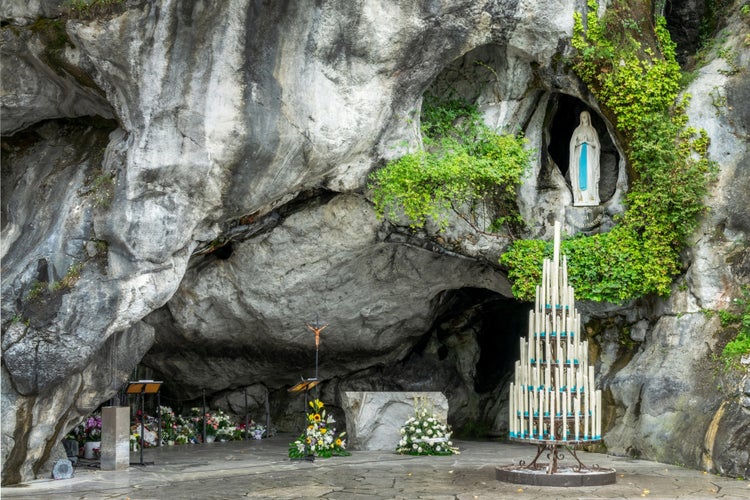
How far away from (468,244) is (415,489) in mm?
5188

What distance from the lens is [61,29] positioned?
11.6 metres

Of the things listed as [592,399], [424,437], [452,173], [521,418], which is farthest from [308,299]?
[592,399]

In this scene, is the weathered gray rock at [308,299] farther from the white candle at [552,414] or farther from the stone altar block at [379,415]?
the white candle at [552,414]

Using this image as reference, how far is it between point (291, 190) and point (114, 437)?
4170 millimetres

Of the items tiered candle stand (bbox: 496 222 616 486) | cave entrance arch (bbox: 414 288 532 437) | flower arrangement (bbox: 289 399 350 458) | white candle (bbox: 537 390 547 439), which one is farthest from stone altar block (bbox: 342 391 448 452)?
white candle (bbox: 537 390 547 439)

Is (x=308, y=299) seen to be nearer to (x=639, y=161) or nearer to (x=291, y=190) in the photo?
(x=291, y=190)

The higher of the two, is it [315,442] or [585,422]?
[585,422]

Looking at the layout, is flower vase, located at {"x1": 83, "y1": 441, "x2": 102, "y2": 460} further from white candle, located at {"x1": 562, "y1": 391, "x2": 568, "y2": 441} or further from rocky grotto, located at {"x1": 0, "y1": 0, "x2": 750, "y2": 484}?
white candle, located at {"x1": 562, "y1": 391, "x2": 568, "y2": 441}

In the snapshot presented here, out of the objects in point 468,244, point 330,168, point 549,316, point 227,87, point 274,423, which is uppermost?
point 227,87

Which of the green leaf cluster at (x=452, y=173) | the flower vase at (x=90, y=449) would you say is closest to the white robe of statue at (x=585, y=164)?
the green leaf cluster at (x=452, y=173)

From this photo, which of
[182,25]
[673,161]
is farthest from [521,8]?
[182,25]

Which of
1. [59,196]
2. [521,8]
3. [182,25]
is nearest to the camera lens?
[182,25]

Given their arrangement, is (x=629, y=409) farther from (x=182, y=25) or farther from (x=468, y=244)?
(x=182, y=25)

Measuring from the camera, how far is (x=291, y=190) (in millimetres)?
13070
